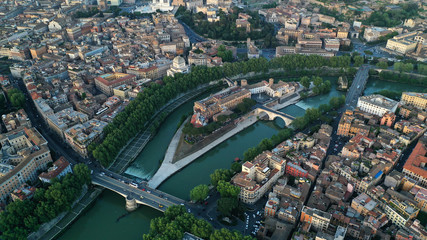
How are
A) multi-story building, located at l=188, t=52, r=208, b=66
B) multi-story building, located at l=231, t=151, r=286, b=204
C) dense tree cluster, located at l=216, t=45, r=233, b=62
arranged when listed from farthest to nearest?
dense tree cluster, located at l=216, t=45, r=233, b=62 → multi-story building, located at l=188, t=52, r=208, b=66 → multi-story building, located at l=231, t=151, r=286, b=204

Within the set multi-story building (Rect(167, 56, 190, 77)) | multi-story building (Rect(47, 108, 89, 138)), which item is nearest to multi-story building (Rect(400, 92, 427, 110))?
multi-story building (Rect(167, 56, 190, 77))

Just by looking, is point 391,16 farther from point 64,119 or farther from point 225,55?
point 64,119

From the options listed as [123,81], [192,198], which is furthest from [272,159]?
[123,81]

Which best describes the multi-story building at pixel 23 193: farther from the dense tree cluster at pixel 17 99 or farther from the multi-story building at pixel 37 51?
the multi-story building at pixel 37 51

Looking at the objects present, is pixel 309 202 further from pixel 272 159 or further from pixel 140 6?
pixel 140 6

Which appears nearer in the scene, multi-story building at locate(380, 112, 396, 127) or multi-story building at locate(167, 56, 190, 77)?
multi-story building at locate(380, 112, 396, 127)

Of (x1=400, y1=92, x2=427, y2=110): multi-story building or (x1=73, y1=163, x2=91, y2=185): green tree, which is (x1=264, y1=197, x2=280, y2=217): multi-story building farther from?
(x1=400, y1=92, x2=427, y2=110): multi-story building

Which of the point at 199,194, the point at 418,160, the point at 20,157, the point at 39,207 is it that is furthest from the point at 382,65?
the point at 20,157
